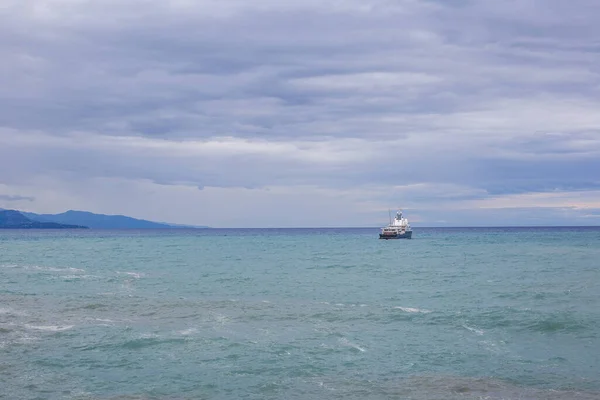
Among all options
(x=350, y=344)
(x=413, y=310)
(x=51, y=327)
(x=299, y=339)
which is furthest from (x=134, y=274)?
(x=350, y=344)

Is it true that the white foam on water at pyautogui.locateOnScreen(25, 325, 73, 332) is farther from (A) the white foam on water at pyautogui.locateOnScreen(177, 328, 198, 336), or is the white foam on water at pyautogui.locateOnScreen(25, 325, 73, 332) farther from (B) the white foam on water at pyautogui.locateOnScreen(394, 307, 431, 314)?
(B) the white foam on water at pyautogui.locateOnScreen(394, 307, 431, 314)

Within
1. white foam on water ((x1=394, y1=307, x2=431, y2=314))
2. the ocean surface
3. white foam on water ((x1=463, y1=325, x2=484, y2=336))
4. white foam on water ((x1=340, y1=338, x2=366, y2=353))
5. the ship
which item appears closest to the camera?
the ocean surface

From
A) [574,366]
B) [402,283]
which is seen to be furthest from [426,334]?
[402,283]

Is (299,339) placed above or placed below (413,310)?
below

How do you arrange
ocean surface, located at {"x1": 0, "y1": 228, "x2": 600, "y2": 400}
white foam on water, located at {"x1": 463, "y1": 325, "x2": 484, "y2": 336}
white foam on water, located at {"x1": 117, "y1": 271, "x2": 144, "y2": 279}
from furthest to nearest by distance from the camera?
white foam on water, located at {"x1": 117, "y1": 271, "x2": 144, "y2": 279}
white foam on water, located at {"x1": 463, "y1": 325, "x2": 484, "y2": 336}
ocean surface, located at {"x1": 0, "y1": 228, "x2": 600, "y2": 400}

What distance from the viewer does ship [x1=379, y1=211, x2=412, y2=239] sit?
175m

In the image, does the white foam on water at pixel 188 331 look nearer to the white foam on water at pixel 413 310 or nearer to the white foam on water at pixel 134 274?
the white foam on water at pixel 413 310

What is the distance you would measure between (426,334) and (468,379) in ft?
28.9

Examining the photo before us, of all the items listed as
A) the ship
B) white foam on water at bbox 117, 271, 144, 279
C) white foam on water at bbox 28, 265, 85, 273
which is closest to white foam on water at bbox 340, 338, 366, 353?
white foam on water at bbox 117, 271, 144, 279

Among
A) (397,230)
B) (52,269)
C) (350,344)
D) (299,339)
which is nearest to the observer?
(350,344)

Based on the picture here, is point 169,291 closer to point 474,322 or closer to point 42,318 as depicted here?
point 42,318

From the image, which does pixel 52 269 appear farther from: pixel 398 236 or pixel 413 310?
pixel 398 236

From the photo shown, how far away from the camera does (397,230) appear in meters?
175

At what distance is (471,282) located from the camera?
5981 centimetres
